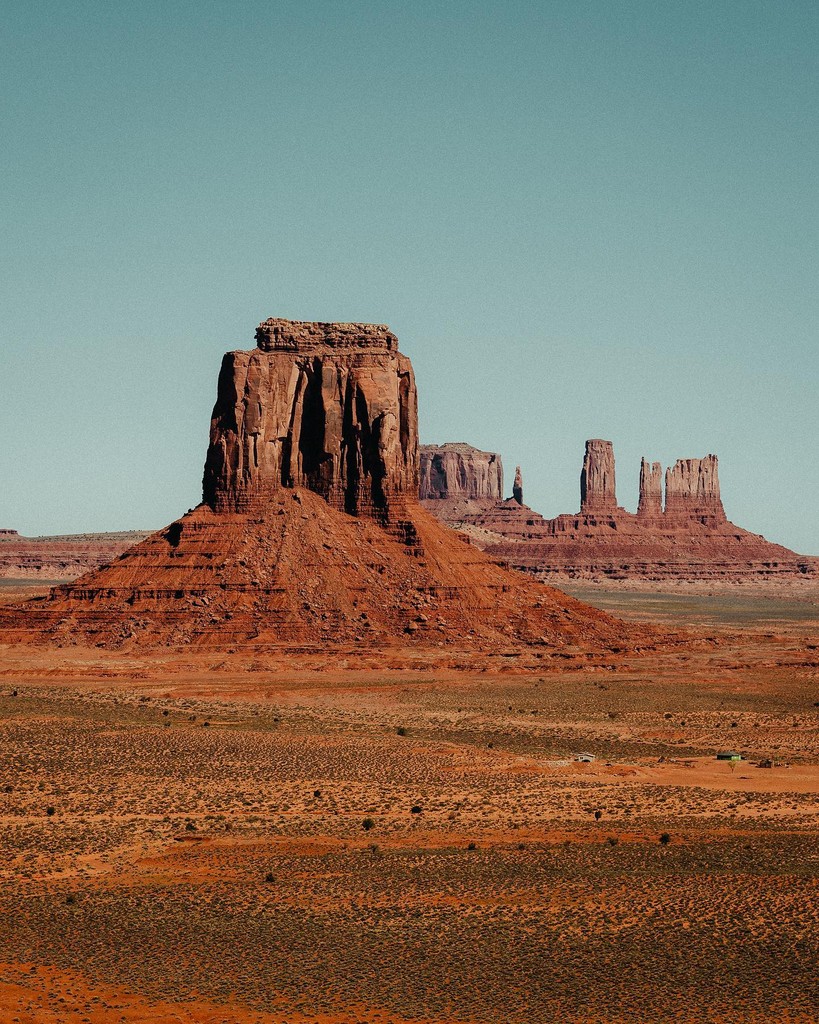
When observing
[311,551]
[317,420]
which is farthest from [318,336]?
[311,551]

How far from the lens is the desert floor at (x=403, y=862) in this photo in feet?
96.4

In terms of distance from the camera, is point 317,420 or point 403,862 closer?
point 403,862

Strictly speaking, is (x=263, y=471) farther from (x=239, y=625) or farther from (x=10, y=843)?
(x=10, y=843)

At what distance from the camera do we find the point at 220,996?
29.0 metres

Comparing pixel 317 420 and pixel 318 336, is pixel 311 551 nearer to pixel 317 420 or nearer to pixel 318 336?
pixel 317 420

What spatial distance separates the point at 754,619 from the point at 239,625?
8796 cm

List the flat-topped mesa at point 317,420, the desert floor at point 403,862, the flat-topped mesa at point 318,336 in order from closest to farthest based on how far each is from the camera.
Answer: the desert floor at point 403,862 < the flat-topped mesa at point 317,420 < the flat-topped mesa at point 318,336

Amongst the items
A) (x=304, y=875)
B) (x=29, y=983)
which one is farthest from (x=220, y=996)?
(x=304, y=875)

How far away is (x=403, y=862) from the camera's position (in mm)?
39750

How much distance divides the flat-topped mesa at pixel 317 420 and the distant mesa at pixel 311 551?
0.31 ft

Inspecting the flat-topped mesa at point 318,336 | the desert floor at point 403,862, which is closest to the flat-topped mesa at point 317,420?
the flat-topped mesa at point 318,336

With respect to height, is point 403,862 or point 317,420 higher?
point 317,420

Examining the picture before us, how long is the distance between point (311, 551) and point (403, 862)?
59.9m

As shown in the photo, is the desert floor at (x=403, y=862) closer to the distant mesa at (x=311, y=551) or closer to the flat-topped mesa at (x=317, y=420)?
the distant mesa at (x=311, y=551)
